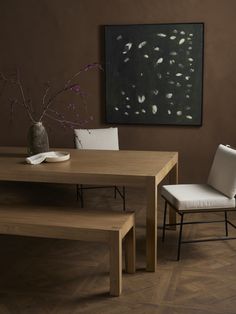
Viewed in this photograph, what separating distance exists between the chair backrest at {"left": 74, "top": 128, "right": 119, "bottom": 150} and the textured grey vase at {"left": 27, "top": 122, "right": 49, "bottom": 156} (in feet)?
2.73

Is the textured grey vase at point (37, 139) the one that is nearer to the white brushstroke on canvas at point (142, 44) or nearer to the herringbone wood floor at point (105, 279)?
the herringbone wood floor at point (105, 279)

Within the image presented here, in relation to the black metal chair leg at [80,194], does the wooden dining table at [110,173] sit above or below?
above

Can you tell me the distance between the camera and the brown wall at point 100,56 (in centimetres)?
495

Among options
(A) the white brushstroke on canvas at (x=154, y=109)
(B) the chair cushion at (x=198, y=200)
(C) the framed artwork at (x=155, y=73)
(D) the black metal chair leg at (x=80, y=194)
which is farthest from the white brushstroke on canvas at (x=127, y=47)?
(B) the chair cushion at (x=198, y=200)

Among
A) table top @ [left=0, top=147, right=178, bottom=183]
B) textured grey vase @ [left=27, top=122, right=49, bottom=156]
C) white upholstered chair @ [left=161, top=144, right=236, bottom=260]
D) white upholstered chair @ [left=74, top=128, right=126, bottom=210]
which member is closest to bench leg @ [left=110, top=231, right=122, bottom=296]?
table top @ [left=0, top=147, right=178, bottom=183]

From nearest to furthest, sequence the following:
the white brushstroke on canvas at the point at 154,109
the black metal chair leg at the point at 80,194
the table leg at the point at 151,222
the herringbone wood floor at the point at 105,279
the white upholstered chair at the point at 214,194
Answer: the herringbone wood floor at the point at 105,279, the table leg at the point at 151,222, the white upholstered chair at the point at 214,194, the black metal chair leg at the point at 80,194, the white brushstroke on canvas at the point at 154,109

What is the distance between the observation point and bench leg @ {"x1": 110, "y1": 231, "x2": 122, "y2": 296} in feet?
9.21

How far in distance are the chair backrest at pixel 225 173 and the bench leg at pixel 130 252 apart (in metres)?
0.77

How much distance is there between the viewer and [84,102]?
5449 millimetres

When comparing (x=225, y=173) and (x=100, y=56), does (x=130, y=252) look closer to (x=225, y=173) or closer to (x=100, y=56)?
(x=225, y=173)

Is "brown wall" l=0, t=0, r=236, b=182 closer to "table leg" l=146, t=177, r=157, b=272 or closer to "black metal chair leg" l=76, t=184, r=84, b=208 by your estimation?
"black metal chair leg" l=76, t=184, r=84, b=208

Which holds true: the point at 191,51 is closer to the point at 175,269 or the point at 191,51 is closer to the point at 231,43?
the point at 231,43

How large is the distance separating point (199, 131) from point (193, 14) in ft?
3.95

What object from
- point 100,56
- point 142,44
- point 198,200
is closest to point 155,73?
point 142,44
